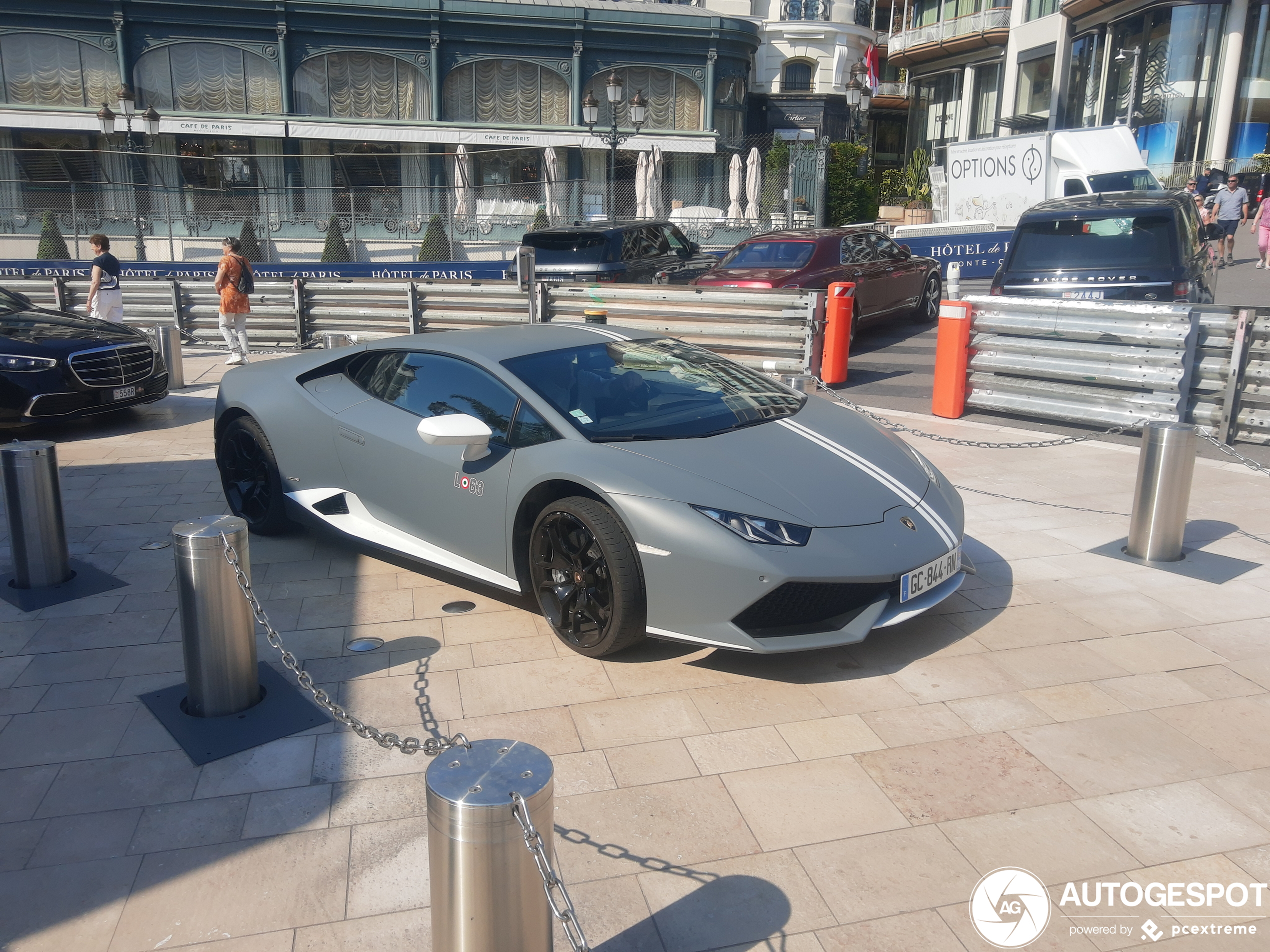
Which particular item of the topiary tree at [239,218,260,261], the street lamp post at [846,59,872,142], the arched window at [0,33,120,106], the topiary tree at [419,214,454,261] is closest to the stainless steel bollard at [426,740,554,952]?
the topiary tree at [419,214,454,261]

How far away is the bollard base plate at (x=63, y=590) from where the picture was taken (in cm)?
536

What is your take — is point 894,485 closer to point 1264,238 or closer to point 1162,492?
point 1162,492

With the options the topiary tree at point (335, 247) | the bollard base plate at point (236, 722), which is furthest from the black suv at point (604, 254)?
the topiary tree at point (335, 247)

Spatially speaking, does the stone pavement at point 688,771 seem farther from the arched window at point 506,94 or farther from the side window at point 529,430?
the arched window at point 506,94

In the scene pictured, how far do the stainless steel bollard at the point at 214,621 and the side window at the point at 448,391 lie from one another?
1301 mm

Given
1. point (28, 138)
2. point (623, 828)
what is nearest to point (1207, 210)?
point (623, 828)

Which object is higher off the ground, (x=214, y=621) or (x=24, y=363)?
(x=24, y=363)

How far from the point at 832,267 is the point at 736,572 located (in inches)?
393

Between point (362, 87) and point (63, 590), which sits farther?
point (362, 87)

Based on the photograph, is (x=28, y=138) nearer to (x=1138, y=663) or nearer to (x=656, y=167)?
(x=656, y=167)

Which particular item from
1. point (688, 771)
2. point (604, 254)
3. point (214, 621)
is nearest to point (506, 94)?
point (604, 254)

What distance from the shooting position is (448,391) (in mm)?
5238

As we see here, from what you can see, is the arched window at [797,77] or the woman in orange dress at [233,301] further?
the arched window at [797,77]

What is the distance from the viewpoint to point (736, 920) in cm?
291
